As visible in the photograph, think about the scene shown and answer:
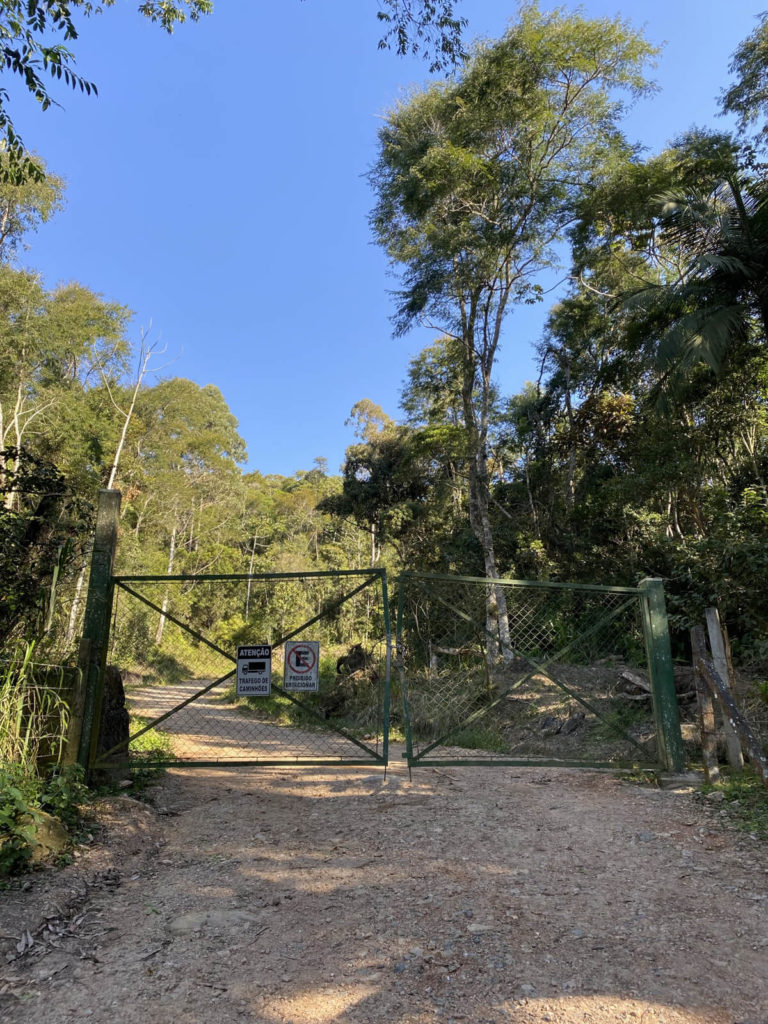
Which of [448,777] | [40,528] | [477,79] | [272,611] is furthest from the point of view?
→ [272,611]

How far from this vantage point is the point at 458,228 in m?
13.2

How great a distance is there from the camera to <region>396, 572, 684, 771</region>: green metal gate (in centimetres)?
469

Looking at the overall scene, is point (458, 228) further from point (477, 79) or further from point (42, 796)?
point (42, 796)

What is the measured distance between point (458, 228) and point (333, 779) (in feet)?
40.4

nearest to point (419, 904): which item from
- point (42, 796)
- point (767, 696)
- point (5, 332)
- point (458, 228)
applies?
point (42, 796)

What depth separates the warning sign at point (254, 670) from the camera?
14.6ft

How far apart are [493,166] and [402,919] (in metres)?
14.7

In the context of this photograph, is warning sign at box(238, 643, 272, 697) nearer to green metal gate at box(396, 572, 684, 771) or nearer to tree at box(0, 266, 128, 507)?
green metal gate at box(396, 572, 684, 771)

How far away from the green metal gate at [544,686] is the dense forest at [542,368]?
5.00ft

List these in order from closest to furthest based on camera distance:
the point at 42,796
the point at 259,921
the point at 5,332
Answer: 1. the point at 259,921
2. the point at 42,796
3. the point at 5,332

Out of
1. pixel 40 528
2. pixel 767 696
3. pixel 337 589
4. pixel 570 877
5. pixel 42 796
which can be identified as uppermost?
pixel 337 589

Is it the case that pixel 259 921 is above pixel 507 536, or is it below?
below

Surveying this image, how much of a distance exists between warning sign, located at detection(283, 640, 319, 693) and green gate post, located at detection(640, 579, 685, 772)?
2824mm

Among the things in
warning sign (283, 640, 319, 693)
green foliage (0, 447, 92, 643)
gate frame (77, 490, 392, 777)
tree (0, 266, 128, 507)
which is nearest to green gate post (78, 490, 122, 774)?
gate frame (77, 490, 392, 777)
